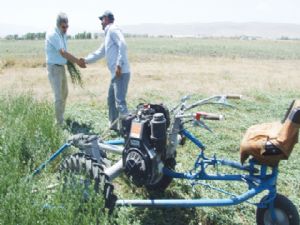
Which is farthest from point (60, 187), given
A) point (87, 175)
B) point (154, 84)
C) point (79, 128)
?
point (154, 84)

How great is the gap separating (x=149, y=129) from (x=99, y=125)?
398cm

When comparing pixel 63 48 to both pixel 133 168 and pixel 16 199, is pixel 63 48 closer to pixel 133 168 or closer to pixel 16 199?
pixel 133 168

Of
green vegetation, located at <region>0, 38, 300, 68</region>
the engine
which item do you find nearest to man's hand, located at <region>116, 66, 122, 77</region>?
the engine

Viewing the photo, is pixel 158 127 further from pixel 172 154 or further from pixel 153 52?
pixel 153 52

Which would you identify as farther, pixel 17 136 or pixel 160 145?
pixel 17 136

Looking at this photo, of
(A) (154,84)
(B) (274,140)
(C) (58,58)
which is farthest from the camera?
(A) (154,84)

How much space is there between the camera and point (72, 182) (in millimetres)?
3451

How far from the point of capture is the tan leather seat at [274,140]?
3.48 metres

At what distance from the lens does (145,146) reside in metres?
3.88

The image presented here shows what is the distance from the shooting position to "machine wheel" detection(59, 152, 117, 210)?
3.62 m

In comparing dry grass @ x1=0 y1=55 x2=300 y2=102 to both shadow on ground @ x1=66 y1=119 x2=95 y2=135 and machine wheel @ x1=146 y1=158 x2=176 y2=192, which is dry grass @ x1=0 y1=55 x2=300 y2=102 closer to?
shadow on ground @ x1=66 y1=119 x2=95 y2=135

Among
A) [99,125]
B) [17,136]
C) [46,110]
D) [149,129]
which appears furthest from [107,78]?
[149,129]

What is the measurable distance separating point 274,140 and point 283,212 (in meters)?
0.76

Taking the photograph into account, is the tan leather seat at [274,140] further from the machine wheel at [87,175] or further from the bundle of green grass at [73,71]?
the bundle of green grass at [73,71]
